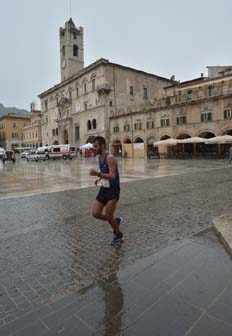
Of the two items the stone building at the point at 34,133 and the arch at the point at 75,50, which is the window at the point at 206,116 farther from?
the stone building at the point at 34,133

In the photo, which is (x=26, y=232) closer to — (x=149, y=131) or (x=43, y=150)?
(x=149, y=131)

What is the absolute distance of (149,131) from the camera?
3791cm

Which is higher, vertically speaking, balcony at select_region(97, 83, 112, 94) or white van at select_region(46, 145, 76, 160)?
balcony at select_region(97, 83, 112, 94)

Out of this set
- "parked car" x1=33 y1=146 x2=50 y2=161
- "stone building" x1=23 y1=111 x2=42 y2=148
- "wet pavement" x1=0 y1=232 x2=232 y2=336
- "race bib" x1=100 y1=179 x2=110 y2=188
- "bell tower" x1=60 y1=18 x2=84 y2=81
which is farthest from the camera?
"stone building" x1=23 y1=111 x2=42 y2=148

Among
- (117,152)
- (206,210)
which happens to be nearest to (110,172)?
(206,210)

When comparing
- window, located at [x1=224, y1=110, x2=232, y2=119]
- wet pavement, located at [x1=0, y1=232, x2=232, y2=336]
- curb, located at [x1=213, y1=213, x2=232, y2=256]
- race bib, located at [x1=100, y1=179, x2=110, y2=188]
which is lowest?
wet pavement, located at [x1=0, y1=232, x2=232, y2=336]

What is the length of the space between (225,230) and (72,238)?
2.90m

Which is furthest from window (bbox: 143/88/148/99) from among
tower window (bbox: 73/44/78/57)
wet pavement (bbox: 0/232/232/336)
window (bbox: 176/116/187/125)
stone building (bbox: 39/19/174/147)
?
wet pavement (bbox: 0/232/232/336)

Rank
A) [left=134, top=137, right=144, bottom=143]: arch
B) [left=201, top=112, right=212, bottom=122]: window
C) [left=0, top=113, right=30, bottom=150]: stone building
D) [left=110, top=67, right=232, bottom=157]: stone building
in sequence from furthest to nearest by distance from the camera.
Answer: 1. [left=0, top=113, right=30, bottom=150]: stone building
2. [left=134, top=137, right=144, bottom=143]: arch
3. [left=201, top=112, right=212, bottom=122]: window
4. [left=110, top=67, right=232, bottom=157]: stone building

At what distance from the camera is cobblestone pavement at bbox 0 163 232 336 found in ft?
9.24

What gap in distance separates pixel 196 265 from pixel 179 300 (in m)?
0.88

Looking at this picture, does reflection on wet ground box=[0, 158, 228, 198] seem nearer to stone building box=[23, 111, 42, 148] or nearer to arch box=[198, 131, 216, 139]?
arch box=[198, 131, 216, 139]

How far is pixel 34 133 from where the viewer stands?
232 ft

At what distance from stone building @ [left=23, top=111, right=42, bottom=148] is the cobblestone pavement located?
6454 cm
